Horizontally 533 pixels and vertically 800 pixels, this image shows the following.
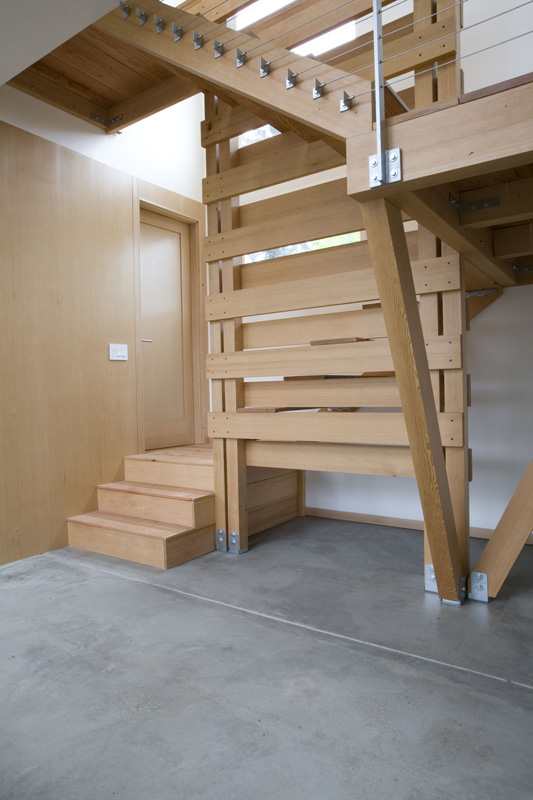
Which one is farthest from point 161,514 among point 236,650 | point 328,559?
point 236,650

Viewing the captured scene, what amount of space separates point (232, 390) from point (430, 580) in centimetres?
151

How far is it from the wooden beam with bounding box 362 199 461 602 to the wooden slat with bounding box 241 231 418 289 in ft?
3.13

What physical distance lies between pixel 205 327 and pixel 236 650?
315 centimetres

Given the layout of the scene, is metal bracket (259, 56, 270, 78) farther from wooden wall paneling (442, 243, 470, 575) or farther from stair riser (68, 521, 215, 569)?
stair riser (68, 521, 215, 569)

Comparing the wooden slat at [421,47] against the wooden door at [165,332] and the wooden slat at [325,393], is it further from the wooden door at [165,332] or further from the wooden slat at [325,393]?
the wooden door at [165,332]

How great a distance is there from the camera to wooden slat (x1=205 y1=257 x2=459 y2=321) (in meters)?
2.46

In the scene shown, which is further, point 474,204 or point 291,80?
point 474,204

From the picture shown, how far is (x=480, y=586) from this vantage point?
2465 millimetres

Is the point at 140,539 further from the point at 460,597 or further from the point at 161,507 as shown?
the point at 460,597

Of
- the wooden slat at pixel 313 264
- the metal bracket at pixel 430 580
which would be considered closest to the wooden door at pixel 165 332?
the wooden slat at pixel 313 264

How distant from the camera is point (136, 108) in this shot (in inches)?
145

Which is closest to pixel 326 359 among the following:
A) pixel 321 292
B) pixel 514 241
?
pixel 321 292

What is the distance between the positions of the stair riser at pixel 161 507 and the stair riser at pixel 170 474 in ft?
0.65

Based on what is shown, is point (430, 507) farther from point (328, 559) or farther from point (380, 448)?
point (328, 559)
